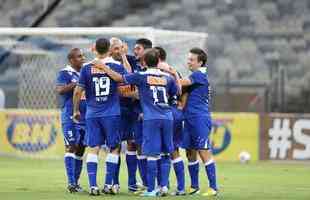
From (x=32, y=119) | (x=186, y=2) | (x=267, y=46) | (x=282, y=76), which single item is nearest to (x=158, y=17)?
(x=186, y=2)

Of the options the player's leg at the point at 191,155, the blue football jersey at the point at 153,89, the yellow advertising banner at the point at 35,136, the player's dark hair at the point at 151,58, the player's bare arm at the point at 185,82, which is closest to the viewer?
the player's dark hair at the point at 151,58

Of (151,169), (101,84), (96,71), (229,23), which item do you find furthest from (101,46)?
(229,23)

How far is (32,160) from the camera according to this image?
24.9 meters

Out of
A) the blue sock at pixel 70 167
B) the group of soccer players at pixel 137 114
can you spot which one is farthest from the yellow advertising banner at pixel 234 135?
the blue sock at pixel 70 167

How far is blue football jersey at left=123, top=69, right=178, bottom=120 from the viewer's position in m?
14.5

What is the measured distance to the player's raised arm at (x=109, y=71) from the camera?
14.6 m

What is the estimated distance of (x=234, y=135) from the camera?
25.7m

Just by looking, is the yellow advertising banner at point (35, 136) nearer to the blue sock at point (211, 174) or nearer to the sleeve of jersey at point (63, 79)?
the sleeve of jersey at point (63, 79)

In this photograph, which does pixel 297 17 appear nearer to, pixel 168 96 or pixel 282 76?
pixel 282 76

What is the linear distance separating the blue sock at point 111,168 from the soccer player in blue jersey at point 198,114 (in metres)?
1.09

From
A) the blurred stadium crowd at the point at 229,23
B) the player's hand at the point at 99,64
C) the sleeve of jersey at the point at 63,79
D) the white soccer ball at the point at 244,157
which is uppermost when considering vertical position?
the blurred stadium crowd at the point at 229,23

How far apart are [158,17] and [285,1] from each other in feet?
13.6

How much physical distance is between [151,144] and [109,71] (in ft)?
4.01

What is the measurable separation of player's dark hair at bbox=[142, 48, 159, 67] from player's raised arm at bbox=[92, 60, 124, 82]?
18.3 inches
